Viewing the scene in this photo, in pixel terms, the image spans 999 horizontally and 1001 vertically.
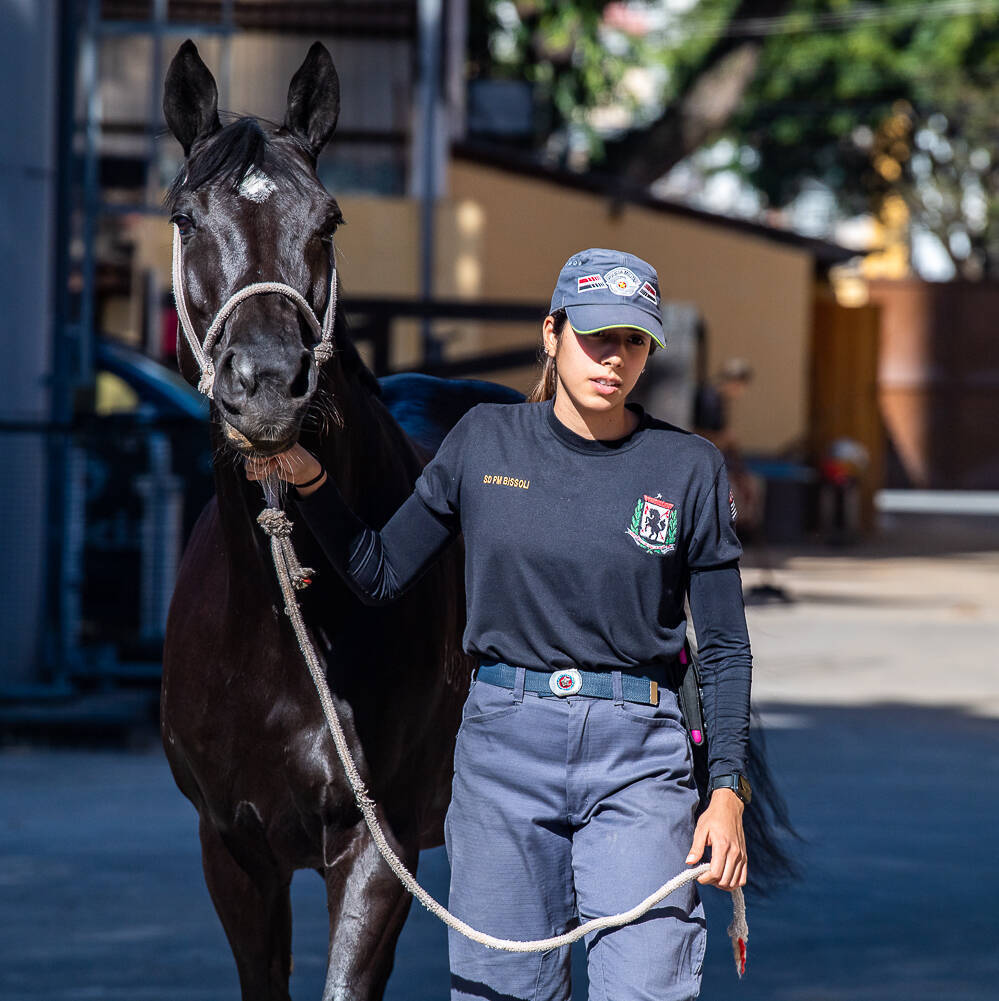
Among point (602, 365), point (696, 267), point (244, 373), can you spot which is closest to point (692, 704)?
point (602, 365)

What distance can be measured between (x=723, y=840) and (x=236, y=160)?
146 cm

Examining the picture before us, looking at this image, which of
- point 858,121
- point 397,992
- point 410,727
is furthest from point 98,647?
point 858,121

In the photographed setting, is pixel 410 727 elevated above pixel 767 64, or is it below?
below

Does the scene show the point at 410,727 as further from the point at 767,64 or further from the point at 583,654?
the point at 767,64

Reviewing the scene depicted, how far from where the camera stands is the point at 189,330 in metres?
3.05

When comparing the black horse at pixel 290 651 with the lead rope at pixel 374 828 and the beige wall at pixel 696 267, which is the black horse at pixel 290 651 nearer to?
the lead rope at pixel 374 828

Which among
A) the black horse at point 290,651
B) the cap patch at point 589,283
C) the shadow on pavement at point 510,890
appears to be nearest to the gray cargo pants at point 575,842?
the black horse at point 290,651

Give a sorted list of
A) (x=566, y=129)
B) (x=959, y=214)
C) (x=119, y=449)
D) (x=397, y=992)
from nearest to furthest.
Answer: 1. (x=397, y=992)
2. (x=119, y=449)
3. (x=566, y=129)
4. (x=959, y=214)

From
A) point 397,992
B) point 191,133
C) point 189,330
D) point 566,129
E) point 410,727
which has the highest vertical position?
point 566,129

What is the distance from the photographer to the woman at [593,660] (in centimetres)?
288

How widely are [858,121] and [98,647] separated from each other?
2101 cm

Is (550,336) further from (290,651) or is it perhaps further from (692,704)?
(290,651)

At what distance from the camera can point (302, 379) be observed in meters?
2.78

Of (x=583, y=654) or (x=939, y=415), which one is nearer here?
(x=583, y=654)
